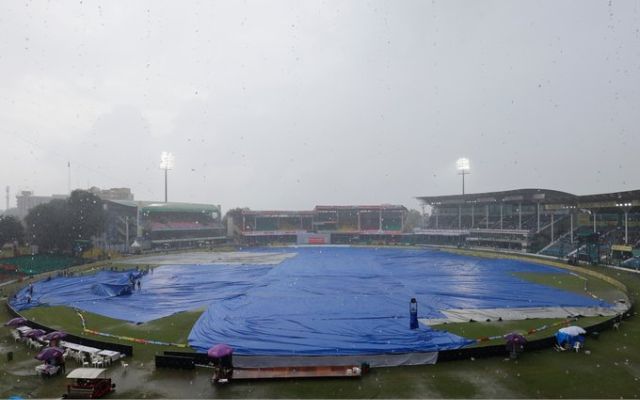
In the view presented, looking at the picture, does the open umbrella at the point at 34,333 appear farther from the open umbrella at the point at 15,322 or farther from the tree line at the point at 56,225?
the tree line at the point at 56,225

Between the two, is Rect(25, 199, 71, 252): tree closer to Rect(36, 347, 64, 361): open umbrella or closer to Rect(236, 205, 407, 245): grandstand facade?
Rect(236, 205, 407, 245): grandstand facade

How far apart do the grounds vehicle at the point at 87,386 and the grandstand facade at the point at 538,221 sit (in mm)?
48587

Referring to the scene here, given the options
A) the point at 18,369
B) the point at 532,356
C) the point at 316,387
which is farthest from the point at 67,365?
the point at 532,356

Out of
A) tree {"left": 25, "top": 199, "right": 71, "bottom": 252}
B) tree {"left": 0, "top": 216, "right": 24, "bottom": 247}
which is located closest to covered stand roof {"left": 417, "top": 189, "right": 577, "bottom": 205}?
tree {"left": 25, "top": 199, "right": 71, "bottom": 252}

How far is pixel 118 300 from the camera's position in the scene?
32.7m

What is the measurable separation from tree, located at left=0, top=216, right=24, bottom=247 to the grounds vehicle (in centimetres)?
6142

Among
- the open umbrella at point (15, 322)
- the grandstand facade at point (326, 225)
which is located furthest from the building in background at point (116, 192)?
the open umbrella at point (15, 322)

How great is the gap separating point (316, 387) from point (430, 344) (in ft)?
23.9

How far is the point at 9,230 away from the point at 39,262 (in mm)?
11849

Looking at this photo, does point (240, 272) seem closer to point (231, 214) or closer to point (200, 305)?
point (200, 305)

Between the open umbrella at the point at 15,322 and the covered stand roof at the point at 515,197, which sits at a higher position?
the covered stand roof at the point at 515,197

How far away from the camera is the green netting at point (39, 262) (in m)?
50.7

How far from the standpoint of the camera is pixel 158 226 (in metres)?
90.2

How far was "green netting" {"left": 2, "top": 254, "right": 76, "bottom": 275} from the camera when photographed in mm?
50675
